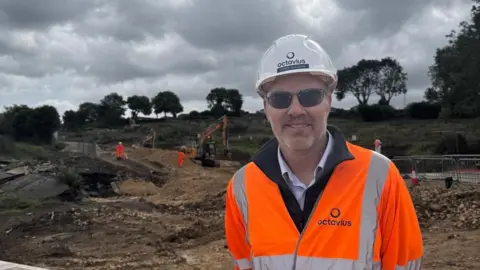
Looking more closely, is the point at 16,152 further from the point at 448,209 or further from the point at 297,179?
the point at 297,179

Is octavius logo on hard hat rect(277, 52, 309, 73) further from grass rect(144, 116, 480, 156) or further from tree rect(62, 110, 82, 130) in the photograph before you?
tree rect(62, 110, 82, 130)

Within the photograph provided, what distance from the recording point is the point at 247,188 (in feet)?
7.33

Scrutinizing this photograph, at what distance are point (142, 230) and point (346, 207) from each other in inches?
417

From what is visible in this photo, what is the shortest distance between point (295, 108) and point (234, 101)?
76.5 meters

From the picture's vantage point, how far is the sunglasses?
2.11m

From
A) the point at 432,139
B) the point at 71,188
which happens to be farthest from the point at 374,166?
the point at 432,139

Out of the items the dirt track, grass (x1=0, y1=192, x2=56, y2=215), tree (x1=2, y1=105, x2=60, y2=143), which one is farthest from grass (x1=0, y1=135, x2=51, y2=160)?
the dirt track

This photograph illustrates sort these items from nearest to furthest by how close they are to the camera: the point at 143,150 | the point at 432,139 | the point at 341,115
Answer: the point at 143,150 < the point at 432,139 < the point at 341,115

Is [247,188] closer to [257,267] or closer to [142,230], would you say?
[257,267]

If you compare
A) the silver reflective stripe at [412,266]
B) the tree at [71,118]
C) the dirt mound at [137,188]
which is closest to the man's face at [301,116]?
the silver reflective stripe at [412,266]

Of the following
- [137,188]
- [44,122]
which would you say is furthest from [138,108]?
[137,188]

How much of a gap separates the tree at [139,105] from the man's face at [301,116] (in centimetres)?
7887

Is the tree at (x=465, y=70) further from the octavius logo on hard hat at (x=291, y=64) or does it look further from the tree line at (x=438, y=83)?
the octavius logo on hard hat at (x=291, y=64)

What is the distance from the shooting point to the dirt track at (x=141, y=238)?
29.1 ft
